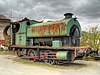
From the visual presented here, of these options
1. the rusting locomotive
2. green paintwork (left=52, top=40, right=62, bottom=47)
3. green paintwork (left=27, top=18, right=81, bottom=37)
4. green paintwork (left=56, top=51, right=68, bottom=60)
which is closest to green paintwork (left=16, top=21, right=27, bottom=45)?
the rusting locomotive

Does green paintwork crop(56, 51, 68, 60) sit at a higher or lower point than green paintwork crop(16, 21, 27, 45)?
lower

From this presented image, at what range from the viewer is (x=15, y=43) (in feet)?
53.4

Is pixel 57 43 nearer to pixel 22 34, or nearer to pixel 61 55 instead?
pixel 61 55

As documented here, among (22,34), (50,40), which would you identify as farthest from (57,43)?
(22,34)

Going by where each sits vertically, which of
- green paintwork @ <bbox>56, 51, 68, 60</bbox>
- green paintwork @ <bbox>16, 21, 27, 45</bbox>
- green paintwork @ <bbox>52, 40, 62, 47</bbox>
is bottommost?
green paintwork @ <bbox>56, 51, 68, 60</bbox>

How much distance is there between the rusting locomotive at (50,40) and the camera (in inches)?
465

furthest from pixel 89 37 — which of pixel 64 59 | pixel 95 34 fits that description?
pixel 64 59

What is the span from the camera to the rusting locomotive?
465 inches

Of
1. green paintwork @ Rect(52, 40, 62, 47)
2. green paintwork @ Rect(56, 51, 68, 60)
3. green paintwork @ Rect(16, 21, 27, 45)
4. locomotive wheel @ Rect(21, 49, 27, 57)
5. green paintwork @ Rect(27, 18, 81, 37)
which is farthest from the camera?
green paintwork @ Rect(16, 21, 27, 45)

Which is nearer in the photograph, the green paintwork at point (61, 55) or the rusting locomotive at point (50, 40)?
the green paintwork at point (61, 55)

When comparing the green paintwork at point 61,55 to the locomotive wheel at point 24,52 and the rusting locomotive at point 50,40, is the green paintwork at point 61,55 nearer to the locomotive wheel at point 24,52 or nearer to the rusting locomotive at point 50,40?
the rusting locomotive at point 50,40

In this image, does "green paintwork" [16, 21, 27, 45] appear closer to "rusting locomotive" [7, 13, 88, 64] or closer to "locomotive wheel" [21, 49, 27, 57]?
"rusting locomotive" [7, 13, 88, 64]

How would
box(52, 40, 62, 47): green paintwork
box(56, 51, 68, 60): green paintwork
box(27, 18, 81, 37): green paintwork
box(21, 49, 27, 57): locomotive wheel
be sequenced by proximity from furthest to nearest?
box(21, 49, 27, 57): locomotive wheel → box(52, 40, 62, 47): green paintwork → box(27, 18, 81, 37): green paintwork → box(56, 51, 68, 60): green paintwork

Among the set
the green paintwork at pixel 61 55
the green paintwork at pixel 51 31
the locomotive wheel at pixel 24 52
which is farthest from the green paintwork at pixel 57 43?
the locomotive wheel at pixel 24 52
